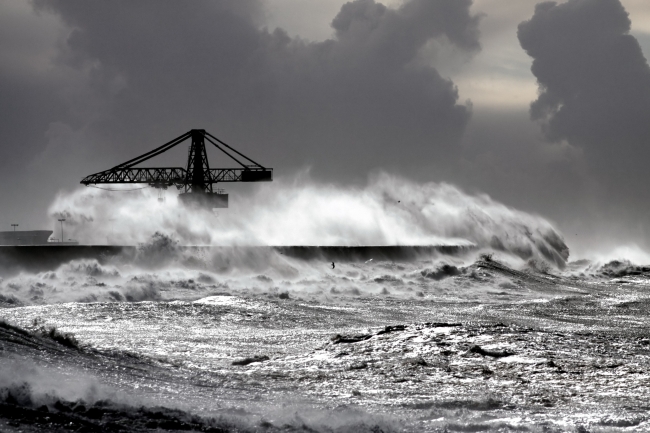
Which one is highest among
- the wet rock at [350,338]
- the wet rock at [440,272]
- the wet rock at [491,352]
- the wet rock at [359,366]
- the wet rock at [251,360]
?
the wet rock at [440,272]

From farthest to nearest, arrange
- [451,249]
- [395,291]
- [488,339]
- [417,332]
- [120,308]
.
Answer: [451,249], [395,291], [120,308], [417,332], [488,339]

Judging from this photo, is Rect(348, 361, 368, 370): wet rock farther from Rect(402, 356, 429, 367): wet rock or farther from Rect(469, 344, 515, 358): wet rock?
Rect(469, 344, 515, 358): wet rock

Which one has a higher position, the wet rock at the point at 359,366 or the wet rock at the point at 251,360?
the wet rock at the point at 251,360

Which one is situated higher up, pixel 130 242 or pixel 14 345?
pixel 130 242

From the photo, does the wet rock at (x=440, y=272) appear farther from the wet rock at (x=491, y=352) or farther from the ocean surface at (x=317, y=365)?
the wet rock at (x=491, y=352)

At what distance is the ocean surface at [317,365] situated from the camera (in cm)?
787

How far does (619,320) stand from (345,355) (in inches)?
453

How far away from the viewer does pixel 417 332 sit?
A: 14.6 meters

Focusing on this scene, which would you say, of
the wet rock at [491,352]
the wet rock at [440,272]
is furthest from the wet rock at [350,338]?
the wet rock at [440,272]

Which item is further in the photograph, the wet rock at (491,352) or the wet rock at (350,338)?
the wet rock at (350,338)

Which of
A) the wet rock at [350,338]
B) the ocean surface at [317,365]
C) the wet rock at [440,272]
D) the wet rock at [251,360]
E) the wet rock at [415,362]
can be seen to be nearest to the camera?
the ocean surface at [317,365]

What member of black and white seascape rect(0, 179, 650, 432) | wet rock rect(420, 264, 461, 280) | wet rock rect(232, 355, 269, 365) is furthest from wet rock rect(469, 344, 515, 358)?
wet rock rect(420, 264, 461, 280)

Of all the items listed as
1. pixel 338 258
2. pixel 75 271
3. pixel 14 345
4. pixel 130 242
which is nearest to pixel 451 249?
pixel 338 258

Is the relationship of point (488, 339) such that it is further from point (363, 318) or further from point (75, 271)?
point (75, 271)
